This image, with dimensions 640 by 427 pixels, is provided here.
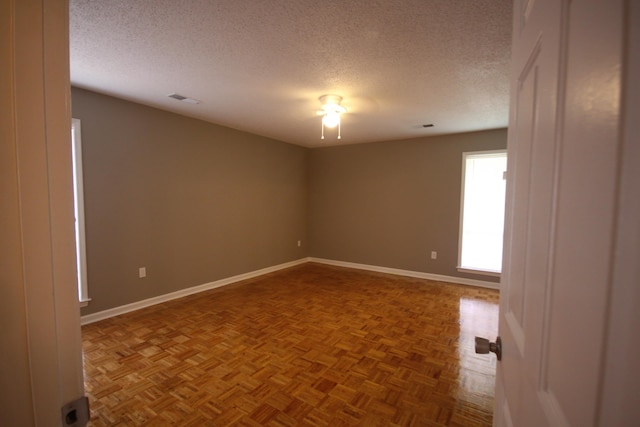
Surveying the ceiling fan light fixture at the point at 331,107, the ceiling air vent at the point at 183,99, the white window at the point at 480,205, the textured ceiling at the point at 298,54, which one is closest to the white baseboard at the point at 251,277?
the white window at the point at 480,205

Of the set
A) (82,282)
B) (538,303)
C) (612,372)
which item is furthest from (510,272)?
(82,282)

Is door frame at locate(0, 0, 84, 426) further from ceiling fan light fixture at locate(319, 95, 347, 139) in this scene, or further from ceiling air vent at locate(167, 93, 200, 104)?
ceiling air vent at locate(167, 93, 200, 104)

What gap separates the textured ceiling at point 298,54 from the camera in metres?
1.54

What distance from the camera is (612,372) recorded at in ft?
0.90

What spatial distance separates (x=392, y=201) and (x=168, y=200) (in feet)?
11.3

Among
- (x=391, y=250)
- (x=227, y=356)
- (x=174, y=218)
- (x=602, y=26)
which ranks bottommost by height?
(x=227, y=356)

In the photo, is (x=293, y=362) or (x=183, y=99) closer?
(x=293, y=362)

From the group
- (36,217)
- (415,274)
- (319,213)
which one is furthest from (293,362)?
(319,213)

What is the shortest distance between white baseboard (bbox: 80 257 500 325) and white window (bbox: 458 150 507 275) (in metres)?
0.24

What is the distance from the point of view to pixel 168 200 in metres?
3.41

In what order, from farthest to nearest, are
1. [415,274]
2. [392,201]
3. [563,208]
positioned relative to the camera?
[392,201] → [415,274] → [563,208]

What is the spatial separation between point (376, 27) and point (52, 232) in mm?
1843

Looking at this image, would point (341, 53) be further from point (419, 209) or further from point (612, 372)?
point (419, 209)

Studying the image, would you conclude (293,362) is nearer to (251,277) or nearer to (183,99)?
(251,277)
